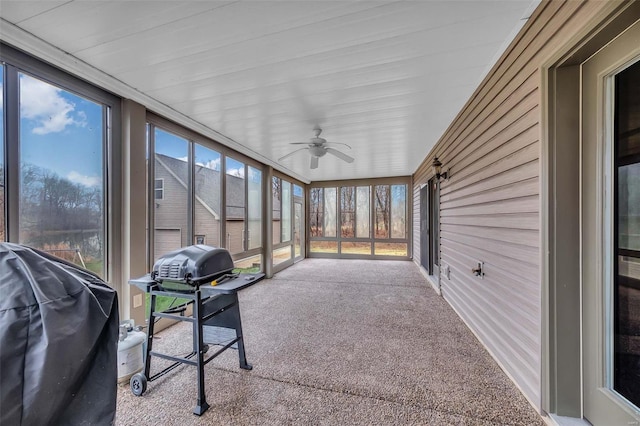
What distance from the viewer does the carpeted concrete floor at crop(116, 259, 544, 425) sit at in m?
1.65

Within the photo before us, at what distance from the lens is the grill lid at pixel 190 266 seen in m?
1.74

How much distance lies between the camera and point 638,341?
1.21 metres

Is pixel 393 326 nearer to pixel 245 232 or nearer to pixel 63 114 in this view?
pixel 245 232

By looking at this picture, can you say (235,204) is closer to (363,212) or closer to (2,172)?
(2,172)

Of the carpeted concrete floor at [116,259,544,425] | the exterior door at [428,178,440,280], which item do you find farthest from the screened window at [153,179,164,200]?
the exterior door at [428,178,440,280]

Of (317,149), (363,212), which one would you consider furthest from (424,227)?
(317,149)

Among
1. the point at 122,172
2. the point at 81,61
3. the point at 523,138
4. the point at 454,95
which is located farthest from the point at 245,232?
the point at 523,138

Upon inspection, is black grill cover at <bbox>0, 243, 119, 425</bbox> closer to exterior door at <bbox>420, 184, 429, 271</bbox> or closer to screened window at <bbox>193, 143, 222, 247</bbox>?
screened window at <bbox>193, 143, 222, 247</bbox>

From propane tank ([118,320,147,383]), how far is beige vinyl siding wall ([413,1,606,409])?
2908 mm

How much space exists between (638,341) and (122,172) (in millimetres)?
3873

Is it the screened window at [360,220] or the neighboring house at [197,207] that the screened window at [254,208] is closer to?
the neighboring house at [197,207]

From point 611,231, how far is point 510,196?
659 millimetres

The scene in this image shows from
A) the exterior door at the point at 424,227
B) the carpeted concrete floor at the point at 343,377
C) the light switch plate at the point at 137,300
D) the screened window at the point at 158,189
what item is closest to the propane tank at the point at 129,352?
the carpeted concrete floor at the point at 343,377

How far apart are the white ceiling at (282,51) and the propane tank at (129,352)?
6.99 feet
